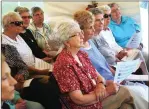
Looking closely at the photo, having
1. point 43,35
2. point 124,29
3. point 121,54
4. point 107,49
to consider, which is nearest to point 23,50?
point 43,35

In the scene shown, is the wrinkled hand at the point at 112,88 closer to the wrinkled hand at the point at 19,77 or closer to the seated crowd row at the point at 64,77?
the seated crowd row at the point at 64,77

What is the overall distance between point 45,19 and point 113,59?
2.53 ft

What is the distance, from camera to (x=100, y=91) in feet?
4.66

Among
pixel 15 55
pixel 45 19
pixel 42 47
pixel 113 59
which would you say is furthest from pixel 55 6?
pixel 15 55

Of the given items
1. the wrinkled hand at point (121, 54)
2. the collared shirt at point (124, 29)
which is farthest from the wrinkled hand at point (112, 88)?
the collared shirt at point (124, 29)

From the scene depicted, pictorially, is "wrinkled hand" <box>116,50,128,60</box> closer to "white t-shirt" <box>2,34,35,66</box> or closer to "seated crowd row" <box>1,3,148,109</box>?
"seated crowd row" <box>1,3,148,109</box>

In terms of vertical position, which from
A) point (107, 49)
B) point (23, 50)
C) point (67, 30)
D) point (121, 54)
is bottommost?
point (121, 54)

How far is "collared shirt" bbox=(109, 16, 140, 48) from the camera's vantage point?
2811mm

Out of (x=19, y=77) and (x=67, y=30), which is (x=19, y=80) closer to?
(x=19, y=77)

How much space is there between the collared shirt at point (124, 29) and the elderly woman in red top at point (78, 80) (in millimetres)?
1318

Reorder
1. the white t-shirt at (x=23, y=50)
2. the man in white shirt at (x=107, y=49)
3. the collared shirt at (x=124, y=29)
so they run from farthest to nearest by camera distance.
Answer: the collared shirt at (x=124, y=29)
the man in white shirt at (x=107, y=49)
the white t-shirt at (x=23, y=50)

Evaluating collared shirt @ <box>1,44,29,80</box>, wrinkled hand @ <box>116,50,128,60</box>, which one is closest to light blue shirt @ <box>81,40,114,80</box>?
collared shirt @ <box>1,44,29,80</box>

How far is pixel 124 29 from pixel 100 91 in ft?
5.43

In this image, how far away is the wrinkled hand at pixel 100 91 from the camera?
4.62 ft
